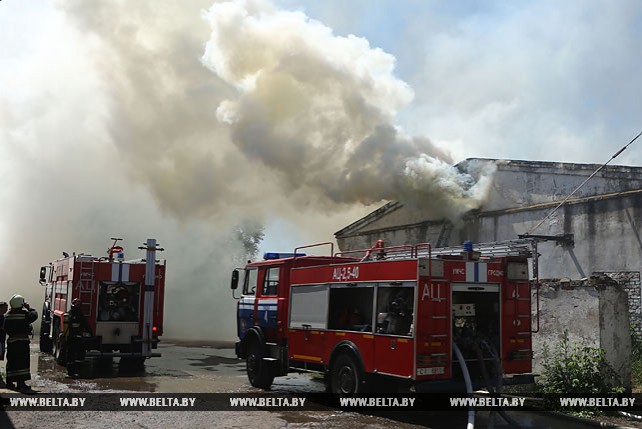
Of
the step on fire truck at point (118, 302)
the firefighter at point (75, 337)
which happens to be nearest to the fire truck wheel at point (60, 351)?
the step on fire truck at point (118, 302)

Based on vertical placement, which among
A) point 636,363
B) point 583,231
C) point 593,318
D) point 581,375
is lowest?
point 581,375

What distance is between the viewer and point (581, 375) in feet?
32.3

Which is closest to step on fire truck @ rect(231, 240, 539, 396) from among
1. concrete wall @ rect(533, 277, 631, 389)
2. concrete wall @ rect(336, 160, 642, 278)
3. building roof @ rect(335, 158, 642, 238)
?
concrete wall @ rect(533, 277, 631, 389)

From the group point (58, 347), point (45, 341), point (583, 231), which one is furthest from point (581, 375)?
point (45, 341)

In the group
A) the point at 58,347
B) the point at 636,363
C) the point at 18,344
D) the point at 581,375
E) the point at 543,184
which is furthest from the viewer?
the point at 543,184

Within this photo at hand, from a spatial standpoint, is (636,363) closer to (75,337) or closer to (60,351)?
(75,337)

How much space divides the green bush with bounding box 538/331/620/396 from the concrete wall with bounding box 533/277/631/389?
199 millimetres

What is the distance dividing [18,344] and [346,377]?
239 inches

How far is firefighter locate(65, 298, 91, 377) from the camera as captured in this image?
41.7 ft

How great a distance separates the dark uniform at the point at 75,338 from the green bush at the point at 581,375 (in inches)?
366

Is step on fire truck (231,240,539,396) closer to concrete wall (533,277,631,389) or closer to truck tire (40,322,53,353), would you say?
concrete wall (533,277,631,389)

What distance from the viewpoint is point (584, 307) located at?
1036 cm

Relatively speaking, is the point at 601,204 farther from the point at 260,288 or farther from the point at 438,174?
the point at 260,288

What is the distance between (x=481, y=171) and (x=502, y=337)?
9.38 metres
